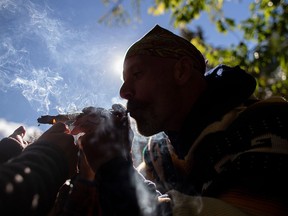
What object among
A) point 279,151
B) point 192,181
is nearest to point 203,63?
point 192,181

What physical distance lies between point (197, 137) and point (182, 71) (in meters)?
0.81

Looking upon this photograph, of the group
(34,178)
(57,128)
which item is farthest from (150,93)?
(34,178)

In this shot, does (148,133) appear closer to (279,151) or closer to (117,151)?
(117,151)

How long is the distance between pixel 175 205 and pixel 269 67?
3971mm

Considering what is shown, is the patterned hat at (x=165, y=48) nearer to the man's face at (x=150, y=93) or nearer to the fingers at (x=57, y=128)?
the man's face at (x=150, y=93)

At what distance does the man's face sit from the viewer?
270 cm

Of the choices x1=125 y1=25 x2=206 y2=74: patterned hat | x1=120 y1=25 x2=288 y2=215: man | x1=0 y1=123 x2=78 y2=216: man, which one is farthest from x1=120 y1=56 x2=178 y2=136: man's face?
x1=0 y1=123 x2=78 y2=216: man

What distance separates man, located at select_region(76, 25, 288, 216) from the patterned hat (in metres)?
0.01

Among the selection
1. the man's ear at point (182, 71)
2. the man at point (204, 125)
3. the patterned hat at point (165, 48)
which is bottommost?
the man at point (204, 125)

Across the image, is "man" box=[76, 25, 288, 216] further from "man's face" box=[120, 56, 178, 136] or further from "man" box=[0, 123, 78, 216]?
"man" box=[0, 123, 78, 216]

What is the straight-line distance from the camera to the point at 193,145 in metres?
2.40

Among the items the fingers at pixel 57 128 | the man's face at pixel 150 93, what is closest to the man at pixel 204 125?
the man's face at pixel 150 93

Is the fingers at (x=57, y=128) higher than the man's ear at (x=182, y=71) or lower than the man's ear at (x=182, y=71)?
lower

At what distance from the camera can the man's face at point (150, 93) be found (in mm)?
2703
